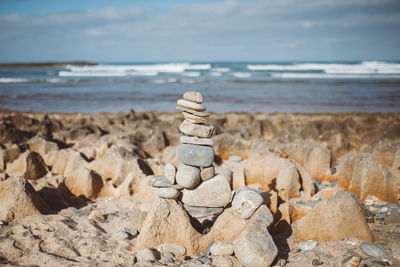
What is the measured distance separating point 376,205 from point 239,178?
2328mm

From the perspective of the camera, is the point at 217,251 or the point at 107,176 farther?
the point at 107,176

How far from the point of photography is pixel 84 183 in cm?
554

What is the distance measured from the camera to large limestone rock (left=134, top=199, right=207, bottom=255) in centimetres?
386

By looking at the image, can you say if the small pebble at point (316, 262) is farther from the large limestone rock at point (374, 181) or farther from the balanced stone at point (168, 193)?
the large limestone rock at point (374, 181)

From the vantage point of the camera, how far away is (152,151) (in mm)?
8141

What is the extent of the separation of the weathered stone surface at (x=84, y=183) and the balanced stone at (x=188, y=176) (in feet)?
6.87

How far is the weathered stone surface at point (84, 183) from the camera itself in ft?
18.2

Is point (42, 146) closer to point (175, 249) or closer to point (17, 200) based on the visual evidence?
point (17, 200)

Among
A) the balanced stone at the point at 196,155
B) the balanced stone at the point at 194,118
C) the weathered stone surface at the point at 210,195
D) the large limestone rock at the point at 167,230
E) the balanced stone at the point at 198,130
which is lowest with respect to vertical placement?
the large limestone rock at the point at 167,230

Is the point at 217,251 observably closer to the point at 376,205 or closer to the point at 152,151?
the point at 376,205

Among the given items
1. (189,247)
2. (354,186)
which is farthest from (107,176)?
(354,186)

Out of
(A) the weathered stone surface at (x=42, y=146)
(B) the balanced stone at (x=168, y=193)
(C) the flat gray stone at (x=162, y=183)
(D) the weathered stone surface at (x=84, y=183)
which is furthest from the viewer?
(A) the weathered stone surface at (x=42, y=146)

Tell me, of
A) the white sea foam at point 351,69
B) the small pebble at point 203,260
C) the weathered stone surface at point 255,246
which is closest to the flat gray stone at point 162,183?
the small pebble at point 203,260

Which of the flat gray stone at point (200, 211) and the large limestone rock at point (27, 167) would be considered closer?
the flat gray stone at point (200, 211)
